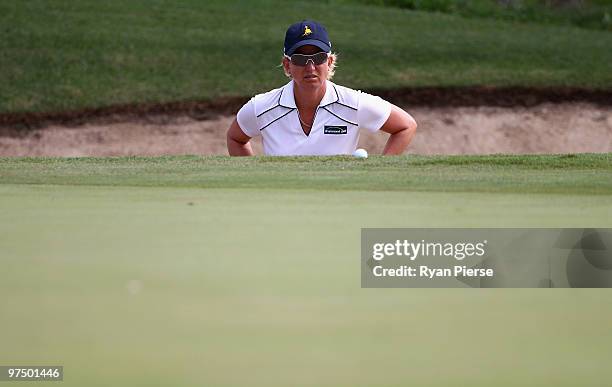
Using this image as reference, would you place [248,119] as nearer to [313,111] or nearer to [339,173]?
[313,111]

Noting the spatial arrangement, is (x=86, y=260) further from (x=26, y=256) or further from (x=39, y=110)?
(x=39, y=110)

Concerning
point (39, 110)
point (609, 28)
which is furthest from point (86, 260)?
point (609, 28)

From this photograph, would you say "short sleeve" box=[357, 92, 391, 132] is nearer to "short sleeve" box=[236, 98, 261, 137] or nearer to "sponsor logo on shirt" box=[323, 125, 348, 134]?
"sponsor logo on shirt" box=[323, 125, 348, 134]

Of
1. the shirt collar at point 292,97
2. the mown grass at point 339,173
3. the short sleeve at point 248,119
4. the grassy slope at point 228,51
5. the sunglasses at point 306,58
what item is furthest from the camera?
the grassy slope at point 228,51

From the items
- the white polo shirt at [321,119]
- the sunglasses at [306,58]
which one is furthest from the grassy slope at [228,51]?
the sunglasses at [306,58]

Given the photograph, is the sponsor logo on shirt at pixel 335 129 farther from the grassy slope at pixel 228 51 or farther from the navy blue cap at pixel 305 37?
the grassy slope at pixel 228 51

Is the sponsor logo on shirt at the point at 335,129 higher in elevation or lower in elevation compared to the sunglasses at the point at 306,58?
lower

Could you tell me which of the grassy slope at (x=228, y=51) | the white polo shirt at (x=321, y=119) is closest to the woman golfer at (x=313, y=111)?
the white polo shirt at (x=321, y=119)

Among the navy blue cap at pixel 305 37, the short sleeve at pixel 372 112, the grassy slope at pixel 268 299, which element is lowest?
the grassy slope at pixel 268 299

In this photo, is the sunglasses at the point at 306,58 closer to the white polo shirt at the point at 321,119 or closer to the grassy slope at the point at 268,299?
the white polo shirt at the point at 321,119

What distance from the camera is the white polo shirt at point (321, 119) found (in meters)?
7.34

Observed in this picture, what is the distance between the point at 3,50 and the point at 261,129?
11.7 meters
